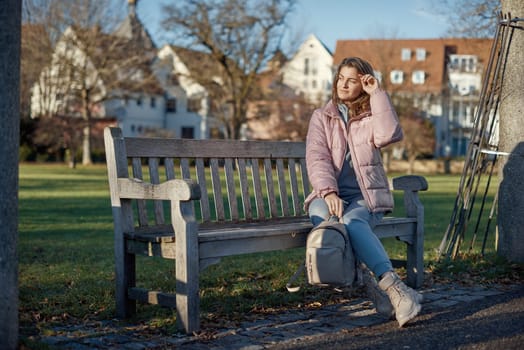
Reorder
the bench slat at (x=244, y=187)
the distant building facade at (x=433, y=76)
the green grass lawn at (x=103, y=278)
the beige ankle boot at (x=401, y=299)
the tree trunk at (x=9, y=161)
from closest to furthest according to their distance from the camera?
the tree trunk at (x=9, y=161) → the beige ankle boot at (x=401, y=299) → the green grass lawn at (x=103, y=278) → the bench slat at (x=244, y=187) → the distant building facade at (x=433, y=76)

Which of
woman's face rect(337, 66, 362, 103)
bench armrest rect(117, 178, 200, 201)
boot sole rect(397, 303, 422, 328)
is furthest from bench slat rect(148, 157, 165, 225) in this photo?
boot sole rect(397, 303, 422, 328)

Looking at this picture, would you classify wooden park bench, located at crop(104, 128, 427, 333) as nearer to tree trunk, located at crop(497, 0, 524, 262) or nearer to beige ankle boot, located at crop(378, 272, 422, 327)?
beige ankle boot, located at crop(378, 272, 422, 327)

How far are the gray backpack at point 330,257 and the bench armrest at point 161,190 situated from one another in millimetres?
850

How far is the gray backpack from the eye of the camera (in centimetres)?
462

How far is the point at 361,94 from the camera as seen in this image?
535 centimetres

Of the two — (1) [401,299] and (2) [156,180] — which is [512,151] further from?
(2) [156,180]

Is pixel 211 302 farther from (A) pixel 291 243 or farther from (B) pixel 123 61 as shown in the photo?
(B) pixel 123 61

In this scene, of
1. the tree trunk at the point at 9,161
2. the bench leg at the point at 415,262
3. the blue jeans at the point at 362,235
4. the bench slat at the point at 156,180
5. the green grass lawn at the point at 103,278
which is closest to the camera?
the tree trunk at the point at 9,161

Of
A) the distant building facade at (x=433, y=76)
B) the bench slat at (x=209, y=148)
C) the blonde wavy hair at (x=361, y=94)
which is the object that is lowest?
the bench slat at (x=209, y=148)

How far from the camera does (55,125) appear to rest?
41688 mm

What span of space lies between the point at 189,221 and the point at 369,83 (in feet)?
5.63

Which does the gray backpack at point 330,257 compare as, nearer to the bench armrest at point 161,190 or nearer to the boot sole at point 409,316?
the boot sole at point 409,316

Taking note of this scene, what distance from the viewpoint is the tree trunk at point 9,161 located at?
367 centimetres

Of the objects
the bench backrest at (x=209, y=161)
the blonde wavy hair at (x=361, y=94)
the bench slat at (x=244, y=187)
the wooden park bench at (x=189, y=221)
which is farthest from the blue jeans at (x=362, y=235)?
the bench slat at (x=244, y=187)
